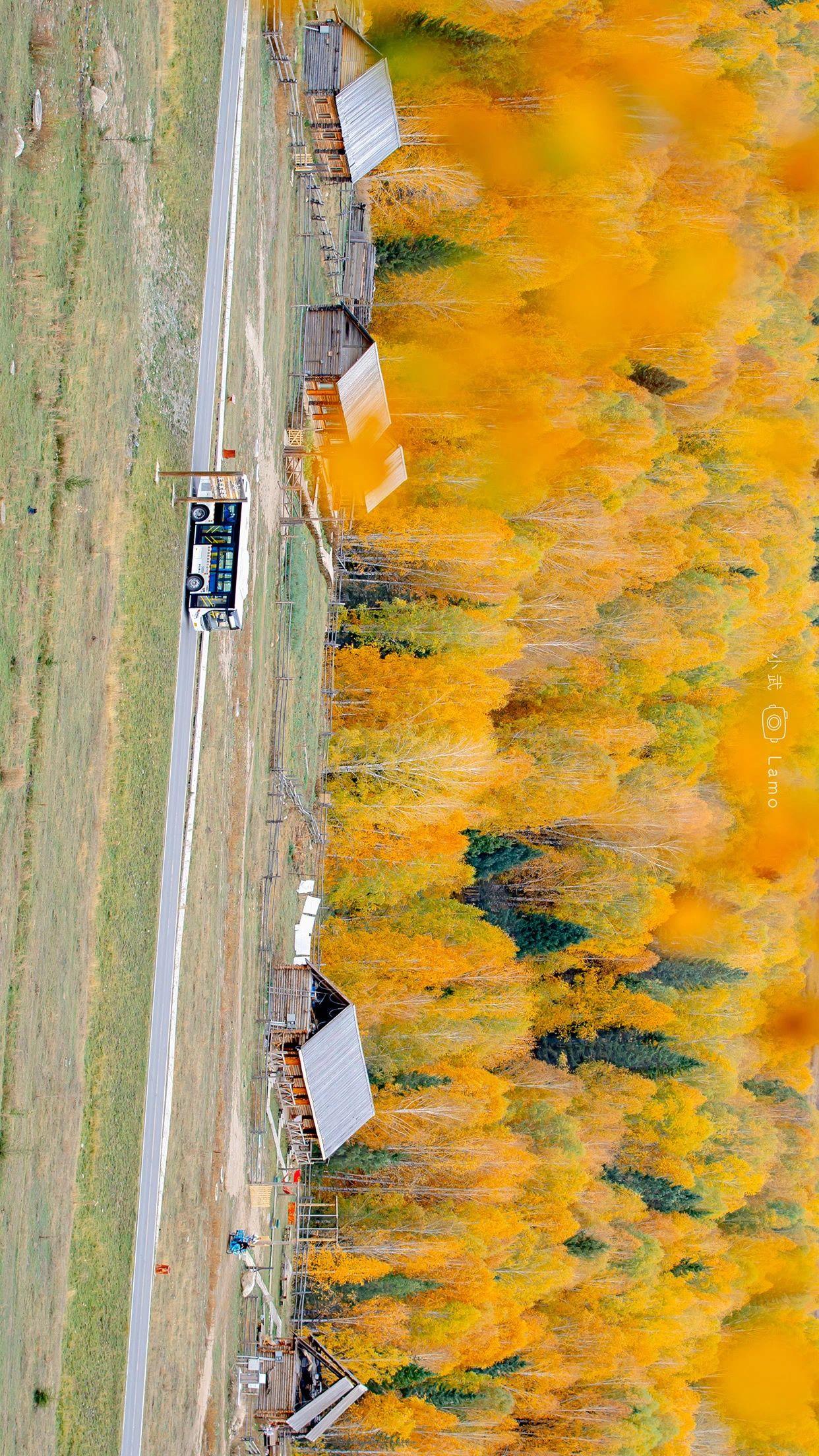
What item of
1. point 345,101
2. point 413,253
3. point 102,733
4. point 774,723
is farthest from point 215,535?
point 774,723

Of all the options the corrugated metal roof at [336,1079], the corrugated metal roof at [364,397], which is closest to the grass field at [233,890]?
the corrugated metal roof at [364,397]

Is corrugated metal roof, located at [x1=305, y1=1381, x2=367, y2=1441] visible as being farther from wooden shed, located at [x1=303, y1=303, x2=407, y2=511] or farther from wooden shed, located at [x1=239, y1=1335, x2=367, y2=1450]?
wooden shed, located at [x1=303, y1=303, x2=407, y2=511]

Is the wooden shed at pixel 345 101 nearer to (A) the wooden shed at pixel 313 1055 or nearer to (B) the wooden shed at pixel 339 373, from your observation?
(B) the wooden shed at pixel 339 373

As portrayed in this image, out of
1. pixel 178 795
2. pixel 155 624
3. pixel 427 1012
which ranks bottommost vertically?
pixel 427 1012

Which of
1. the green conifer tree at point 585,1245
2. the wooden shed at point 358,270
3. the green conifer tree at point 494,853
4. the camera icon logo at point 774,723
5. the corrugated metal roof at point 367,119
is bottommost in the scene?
the green conifer tree at point 585,1245

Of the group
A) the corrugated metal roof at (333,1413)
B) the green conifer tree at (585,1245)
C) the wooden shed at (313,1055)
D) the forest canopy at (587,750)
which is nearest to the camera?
the wooden shed at (313,1055)

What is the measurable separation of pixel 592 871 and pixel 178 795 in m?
34.1

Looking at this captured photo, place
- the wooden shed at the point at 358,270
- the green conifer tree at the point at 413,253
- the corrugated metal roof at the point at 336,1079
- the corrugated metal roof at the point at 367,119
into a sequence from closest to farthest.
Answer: the corrugated metal roof at the point at 336,1079, the corrugated metal roof at the point at 367,119, the wooden shed at the point at 358,270, the green conifer tree at the point at 413,253

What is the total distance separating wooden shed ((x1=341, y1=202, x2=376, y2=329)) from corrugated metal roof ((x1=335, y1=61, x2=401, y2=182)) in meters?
3.34

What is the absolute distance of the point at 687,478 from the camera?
202 feet

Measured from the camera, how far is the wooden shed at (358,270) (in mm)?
43594

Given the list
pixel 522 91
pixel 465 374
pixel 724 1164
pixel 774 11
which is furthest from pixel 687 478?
pixel 724 1164

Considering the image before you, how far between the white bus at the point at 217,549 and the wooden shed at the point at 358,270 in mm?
17450

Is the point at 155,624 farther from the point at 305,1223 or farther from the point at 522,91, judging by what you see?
the point at 522,91
